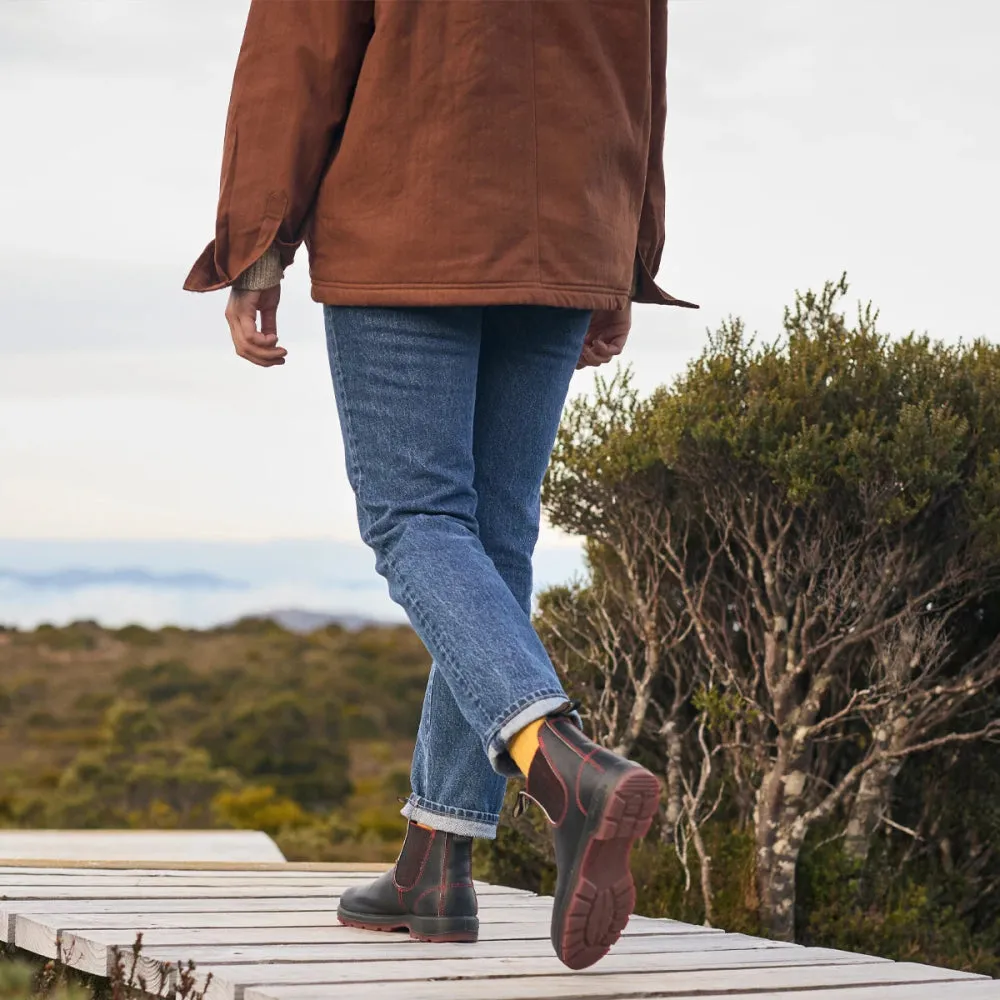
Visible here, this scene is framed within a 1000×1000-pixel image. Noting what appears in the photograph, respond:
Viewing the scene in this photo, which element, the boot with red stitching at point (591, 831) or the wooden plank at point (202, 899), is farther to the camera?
the wooden plank at point (202, 899)

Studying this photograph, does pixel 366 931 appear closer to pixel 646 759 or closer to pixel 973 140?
pixel 646 759

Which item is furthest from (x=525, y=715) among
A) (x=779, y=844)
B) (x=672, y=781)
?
(x=672, y=781)

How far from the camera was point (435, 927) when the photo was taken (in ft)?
6.66

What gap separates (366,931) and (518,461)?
0.79 m

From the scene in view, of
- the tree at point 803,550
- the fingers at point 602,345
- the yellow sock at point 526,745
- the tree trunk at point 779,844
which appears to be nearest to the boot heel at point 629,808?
the yellow sock at point 526,745

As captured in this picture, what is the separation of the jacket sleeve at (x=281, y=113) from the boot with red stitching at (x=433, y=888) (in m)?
0.91

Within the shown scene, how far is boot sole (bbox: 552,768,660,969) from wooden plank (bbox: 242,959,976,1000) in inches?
4.1

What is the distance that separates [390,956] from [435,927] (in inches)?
6.4

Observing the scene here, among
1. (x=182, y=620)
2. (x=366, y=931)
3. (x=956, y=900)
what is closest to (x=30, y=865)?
(x=366, y=931)

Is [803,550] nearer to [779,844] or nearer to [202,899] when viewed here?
[779,844]

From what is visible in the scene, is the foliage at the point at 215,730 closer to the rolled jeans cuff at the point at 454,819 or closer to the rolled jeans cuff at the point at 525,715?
the rolled jeans cuff at the point at 454,819

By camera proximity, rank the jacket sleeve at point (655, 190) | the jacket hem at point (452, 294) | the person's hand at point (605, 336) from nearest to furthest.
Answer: the jacket hem at point (452, 294) → the jacket sleeve at point (655, 190) → the person's hand at point (605, 336)

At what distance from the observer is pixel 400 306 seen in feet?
6.06

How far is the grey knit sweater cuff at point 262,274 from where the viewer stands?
189 centimetres
